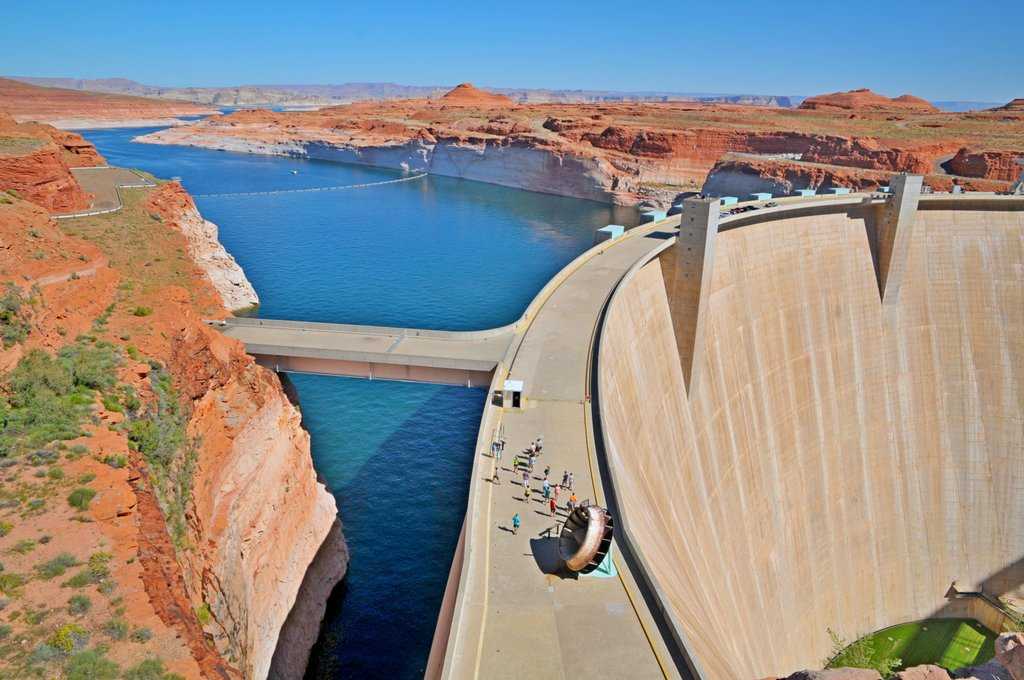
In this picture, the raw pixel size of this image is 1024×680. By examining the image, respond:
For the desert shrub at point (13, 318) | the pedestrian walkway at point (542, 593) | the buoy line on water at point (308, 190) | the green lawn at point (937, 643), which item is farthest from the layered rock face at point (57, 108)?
the green lawn at point (937, 643)

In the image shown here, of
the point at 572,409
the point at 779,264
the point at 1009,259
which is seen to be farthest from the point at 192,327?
the point at 1009,259

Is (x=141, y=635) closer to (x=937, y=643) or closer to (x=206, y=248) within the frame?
(x=937, y=643)

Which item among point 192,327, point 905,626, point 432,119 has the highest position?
point 432,119

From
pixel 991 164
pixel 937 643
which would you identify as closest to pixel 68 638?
pixel 937 643

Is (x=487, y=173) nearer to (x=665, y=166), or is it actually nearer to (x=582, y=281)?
(x=665, y=166)

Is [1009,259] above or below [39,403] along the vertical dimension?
above

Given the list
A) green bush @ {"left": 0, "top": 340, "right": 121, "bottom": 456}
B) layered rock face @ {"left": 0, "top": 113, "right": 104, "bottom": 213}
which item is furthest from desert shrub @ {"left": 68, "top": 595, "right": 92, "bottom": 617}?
layered rock face @ {"left": 0, "top": 113, "right": 104, "bottom": 213}

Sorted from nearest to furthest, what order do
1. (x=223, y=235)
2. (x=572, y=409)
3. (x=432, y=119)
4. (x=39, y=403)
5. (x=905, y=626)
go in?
(x=39, y=403), (x=572, y=409), (x=905, y=626), (x=223, y=235), (x=432, y=119)
